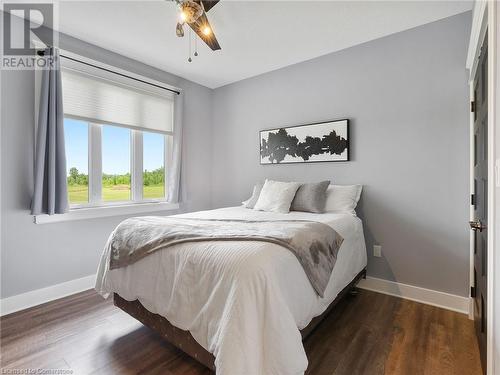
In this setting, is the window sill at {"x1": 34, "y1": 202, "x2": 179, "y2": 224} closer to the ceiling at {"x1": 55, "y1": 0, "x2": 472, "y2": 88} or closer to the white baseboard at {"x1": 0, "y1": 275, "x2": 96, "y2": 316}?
the white baseboard at {"x1": 0, "y1": 275, "x2": 96, "y2": 316}

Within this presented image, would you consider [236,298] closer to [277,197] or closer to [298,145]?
[277,197]

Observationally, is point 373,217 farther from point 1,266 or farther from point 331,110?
point 1,266

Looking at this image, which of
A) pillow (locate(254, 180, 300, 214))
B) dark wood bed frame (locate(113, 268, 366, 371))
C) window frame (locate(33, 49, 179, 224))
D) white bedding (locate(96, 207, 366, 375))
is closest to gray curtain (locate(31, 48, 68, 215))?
window frame (locate(33, 49, 179, 224))

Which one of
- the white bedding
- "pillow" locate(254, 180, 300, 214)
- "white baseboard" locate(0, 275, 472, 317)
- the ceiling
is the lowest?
"white baseboard" locate(0, 275, 472, 317)

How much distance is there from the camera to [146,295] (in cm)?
169

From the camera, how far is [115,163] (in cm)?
311

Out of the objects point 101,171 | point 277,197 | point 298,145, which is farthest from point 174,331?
point 298,145

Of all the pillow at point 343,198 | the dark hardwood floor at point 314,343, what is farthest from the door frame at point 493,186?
the pillow at point 343,198

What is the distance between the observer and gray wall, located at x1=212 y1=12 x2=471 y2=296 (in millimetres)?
2299

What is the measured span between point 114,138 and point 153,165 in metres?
0.61

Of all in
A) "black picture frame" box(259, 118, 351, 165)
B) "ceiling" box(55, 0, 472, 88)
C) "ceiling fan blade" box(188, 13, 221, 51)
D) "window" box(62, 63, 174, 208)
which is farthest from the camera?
"black picture frame" box(259, 118, 351, 165)

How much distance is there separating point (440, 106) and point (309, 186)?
1.39 metres

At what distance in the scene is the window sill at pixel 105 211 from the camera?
2.52m

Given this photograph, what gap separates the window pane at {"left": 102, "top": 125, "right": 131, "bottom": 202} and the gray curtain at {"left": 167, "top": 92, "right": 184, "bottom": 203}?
0.55 metres
